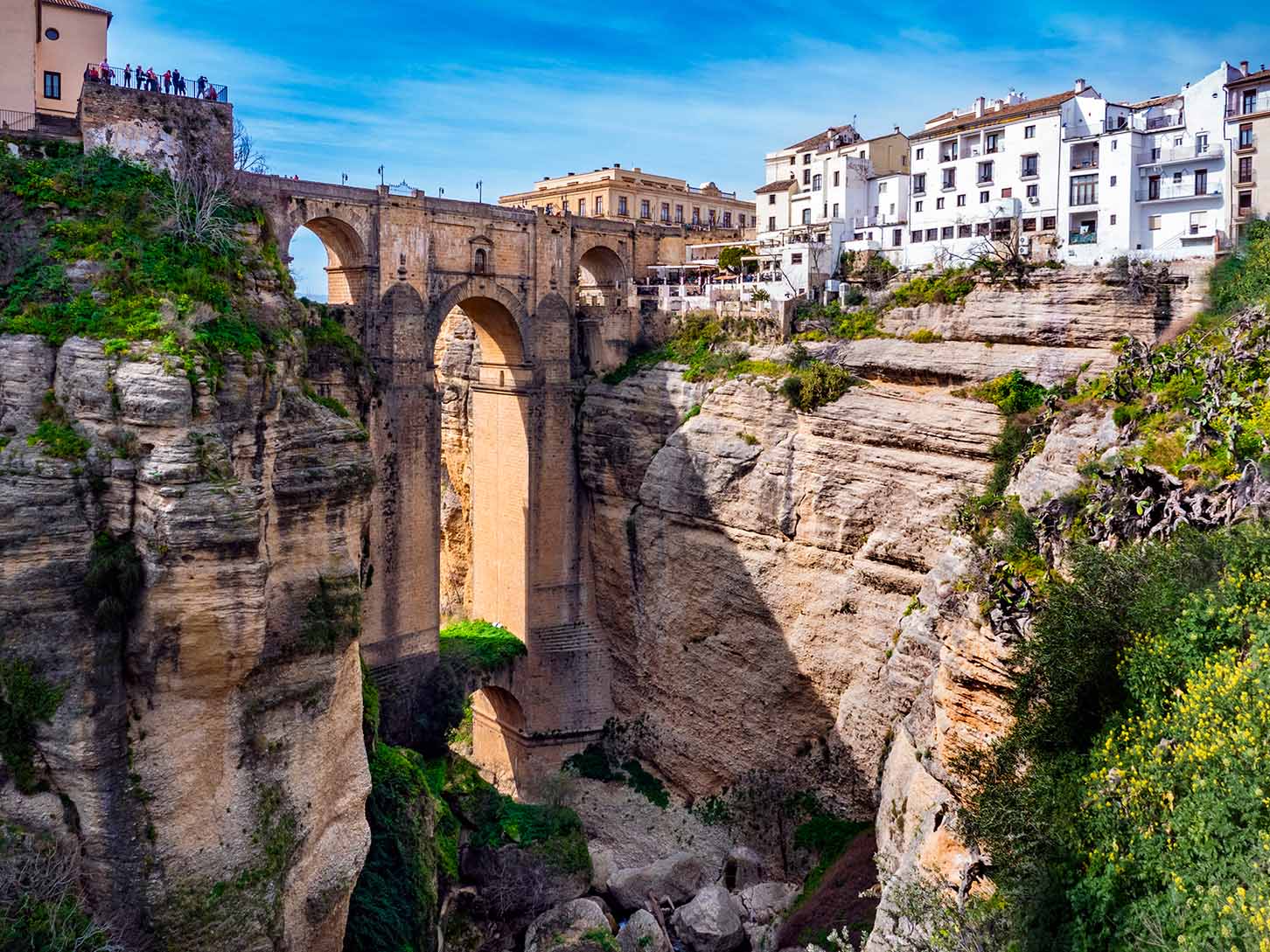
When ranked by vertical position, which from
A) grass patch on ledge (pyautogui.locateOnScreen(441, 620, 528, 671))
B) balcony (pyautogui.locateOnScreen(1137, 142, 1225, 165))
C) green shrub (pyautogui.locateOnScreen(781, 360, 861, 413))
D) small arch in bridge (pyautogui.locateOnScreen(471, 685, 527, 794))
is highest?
balcony (pyautogui.locateOnScreen(1137, 142, 1225, 165))

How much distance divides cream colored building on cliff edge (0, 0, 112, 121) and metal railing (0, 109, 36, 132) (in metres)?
0.07

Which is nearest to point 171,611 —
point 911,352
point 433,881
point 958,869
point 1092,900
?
point 433,881

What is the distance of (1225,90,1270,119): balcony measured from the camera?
28531 millimetres

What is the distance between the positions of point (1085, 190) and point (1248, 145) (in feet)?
13.3

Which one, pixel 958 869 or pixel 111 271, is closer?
pixel 958 869

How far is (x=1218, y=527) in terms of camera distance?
12352 millimetres

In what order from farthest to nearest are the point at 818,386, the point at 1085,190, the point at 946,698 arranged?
the point at 1085,190, the point at 818,386, the point at 946,698

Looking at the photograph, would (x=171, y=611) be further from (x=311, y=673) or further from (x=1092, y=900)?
(x=1092, y=900)

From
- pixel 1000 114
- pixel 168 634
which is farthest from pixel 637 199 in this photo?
pixel 168 634

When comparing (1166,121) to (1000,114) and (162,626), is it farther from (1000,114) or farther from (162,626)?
(162,626)

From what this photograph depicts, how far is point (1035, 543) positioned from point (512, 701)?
21.3 metres

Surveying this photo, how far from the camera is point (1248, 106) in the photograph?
95.6ft

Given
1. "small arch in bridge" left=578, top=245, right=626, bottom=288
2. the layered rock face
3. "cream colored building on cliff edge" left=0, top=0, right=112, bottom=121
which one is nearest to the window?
"small arch in bridge" left=578, top=245, right=626, bottom=288

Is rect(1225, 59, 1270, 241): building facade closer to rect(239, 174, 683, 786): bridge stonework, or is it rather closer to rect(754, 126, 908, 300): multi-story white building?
rect(754, 126, 908, 300): multi-story white building
